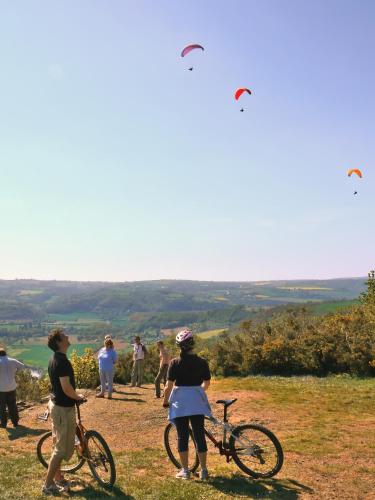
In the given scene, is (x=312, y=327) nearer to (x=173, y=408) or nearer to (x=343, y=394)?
(x=343, y=394)

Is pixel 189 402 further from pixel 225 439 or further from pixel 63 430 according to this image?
pixel 63 430

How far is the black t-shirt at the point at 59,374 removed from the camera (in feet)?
20.7

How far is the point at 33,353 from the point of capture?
133m

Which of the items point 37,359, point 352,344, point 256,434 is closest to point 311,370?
point 352,344

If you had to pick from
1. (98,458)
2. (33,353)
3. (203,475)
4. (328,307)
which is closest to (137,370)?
(98,458)

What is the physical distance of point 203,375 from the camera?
6516 millimetres

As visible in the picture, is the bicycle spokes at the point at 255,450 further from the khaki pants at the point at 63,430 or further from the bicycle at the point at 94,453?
the khaki pants at the point at 63,430

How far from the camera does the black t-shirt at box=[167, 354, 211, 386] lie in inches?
254

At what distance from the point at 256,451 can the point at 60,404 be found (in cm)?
325

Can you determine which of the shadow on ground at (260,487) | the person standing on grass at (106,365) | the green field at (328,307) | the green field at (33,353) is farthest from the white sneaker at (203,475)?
the green field at (33,353)

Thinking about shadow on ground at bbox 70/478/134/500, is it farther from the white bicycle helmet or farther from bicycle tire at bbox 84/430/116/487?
the white bicycle helmet

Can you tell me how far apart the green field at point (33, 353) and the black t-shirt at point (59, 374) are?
10839 centimetres

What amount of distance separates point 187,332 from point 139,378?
1327 cm

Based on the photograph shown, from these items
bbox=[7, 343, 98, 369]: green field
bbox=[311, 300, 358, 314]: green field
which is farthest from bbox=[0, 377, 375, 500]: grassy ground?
bbox=[7, 343, 98, 369]: green field
